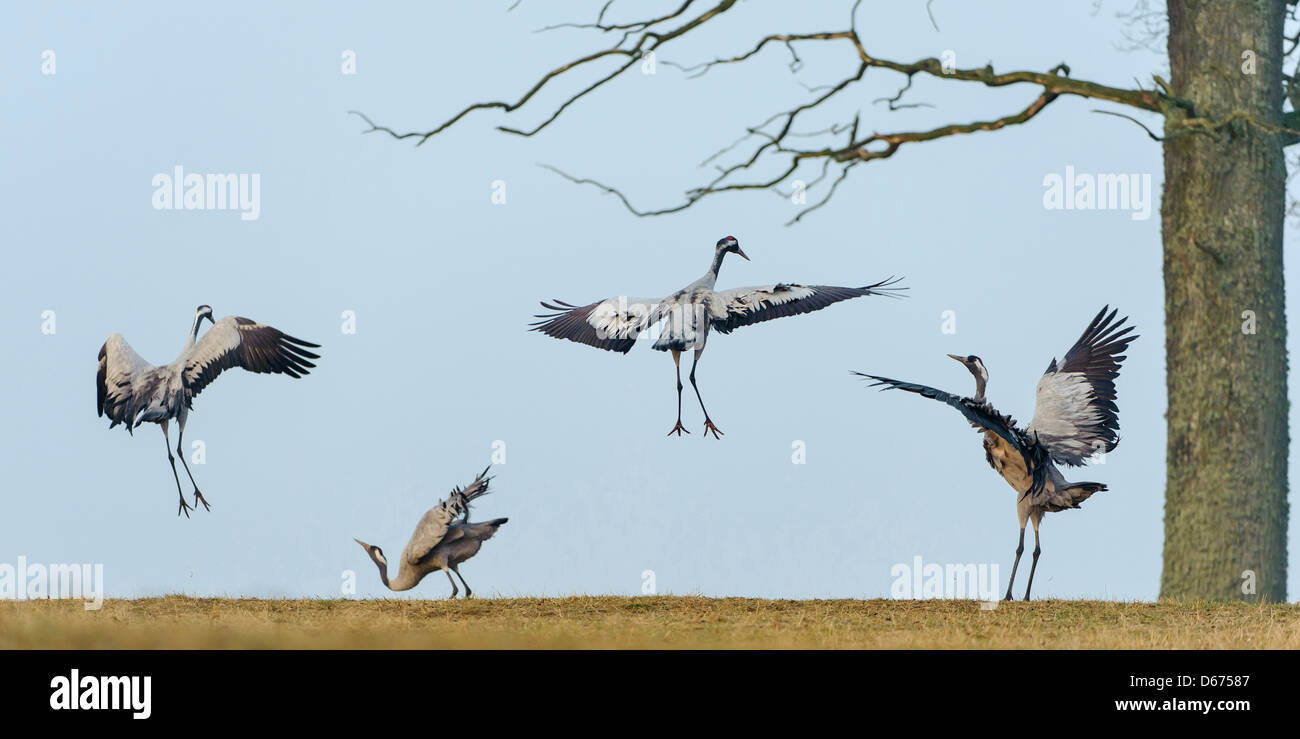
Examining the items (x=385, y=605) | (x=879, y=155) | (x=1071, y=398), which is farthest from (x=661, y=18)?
(x=385, y=605)

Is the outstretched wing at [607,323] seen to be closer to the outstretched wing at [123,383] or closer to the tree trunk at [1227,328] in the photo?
the outstretched wing at [123,383]

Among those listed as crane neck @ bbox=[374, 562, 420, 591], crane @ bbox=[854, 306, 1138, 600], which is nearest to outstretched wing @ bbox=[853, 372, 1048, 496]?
crane @ bbox=[854, 306, 1138, 600]

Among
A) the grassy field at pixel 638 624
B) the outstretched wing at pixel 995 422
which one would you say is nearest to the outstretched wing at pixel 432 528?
the grassy field at pixel 638 624

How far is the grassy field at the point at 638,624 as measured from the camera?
659cm

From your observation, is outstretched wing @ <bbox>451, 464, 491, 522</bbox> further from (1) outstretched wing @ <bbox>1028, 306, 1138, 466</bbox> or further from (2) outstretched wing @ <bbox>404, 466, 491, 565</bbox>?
(1) outstretched wing @ <bbox>1028, 306, 1138, 466</bbox>

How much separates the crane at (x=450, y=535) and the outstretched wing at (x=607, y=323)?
5.02 feet

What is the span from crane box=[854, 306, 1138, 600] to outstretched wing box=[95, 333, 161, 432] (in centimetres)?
665

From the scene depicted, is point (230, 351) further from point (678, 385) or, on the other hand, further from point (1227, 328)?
point (1227, 328)

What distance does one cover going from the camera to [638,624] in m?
8.29

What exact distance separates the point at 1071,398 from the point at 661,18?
518 centimetres

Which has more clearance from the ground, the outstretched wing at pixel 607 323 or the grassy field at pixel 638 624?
the outstretched wing at pixel 607 323
